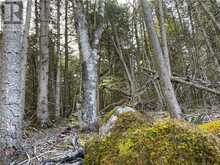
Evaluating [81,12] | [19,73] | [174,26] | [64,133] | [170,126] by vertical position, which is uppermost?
[174,26]

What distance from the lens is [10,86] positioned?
556 centimetres

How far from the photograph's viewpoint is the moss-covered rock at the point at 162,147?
2.30 metres

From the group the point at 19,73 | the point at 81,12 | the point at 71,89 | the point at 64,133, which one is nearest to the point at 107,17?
the point at 71,89

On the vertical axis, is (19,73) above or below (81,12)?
below

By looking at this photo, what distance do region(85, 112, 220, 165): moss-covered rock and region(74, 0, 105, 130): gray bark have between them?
5333mm

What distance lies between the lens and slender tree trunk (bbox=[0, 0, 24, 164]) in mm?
5508

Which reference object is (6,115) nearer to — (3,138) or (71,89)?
(3,138)

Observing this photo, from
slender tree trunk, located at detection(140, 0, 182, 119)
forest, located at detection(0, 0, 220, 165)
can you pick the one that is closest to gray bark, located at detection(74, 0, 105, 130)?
forest, located at detection(0, 0, 220, 165)

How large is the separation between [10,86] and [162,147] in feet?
12.3

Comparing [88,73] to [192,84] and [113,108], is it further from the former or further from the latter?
[192,84]

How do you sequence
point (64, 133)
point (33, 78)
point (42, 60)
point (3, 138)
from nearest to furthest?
point (3, 138) → point (64, 133) → point (42, 60) → point (33, 78)

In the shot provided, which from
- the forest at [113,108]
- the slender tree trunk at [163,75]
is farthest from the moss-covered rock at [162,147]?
the slender tree trunk at [163,75]

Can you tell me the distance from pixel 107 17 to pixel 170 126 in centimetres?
1526

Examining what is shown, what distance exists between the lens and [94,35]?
8.59 metres
